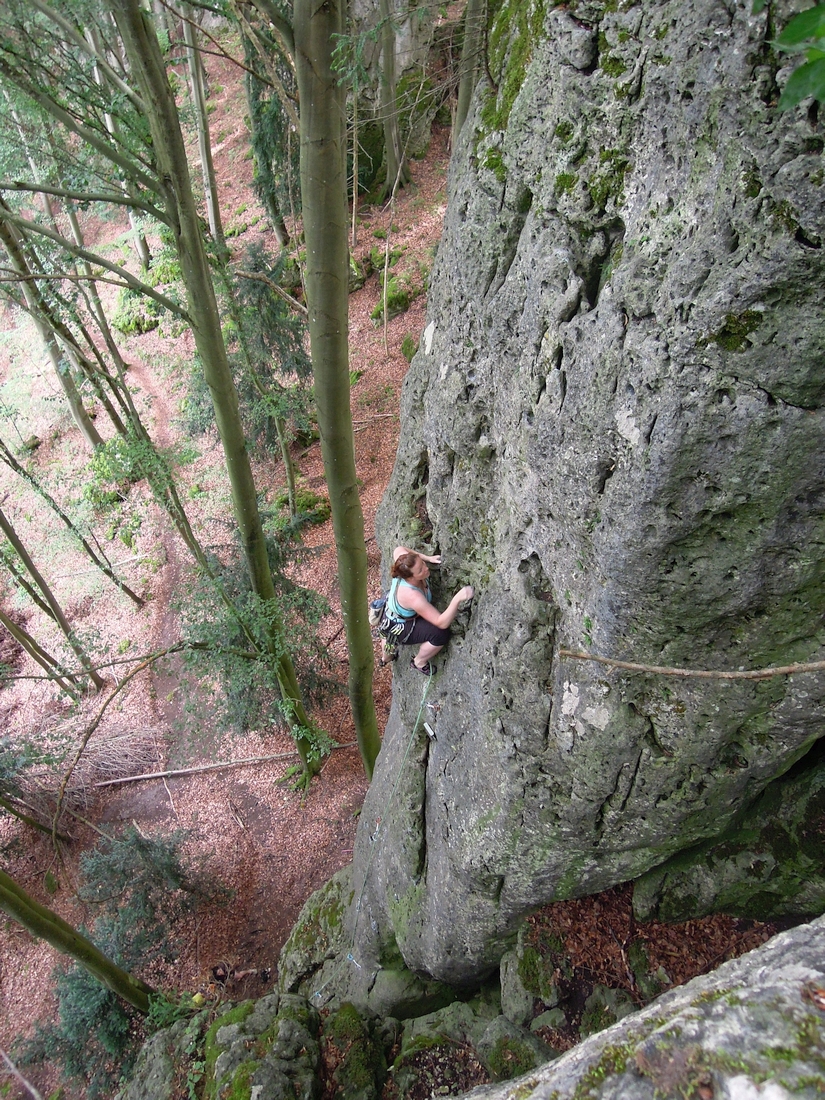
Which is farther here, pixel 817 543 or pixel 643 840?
pixel 643 840

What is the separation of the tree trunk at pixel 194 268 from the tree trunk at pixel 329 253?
152 centimetres

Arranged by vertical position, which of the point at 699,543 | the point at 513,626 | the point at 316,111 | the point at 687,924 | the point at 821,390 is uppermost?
the point at 316,111

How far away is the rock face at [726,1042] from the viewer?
5.93ft

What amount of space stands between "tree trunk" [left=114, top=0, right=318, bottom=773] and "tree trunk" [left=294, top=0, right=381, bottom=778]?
1525 mm

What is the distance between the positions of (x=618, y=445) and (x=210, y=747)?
Answer: 11.6 meters

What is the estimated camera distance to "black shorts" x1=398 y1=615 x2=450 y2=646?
494 cm

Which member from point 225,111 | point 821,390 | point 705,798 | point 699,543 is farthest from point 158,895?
point 225,111

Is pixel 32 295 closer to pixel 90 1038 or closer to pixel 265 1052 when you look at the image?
pixel 265 1052

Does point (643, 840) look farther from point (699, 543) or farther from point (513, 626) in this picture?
point (699, 543)

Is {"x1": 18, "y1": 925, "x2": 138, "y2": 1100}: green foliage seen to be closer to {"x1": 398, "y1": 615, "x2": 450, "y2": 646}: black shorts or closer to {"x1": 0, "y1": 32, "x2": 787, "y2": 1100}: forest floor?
{"x1": 0, "y1": 32, "x2": 787, "y2": 1100}: forest floor

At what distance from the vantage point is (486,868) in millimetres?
4715

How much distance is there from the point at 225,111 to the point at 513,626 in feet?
97.7

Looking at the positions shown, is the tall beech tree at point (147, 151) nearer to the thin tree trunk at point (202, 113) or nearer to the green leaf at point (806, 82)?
the thin tree trunk at point (202, 113)

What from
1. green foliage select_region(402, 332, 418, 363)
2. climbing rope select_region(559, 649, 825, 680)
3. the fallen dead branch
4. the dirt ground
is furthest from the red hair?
green foliage select_region(402, 332, 418, 363)
